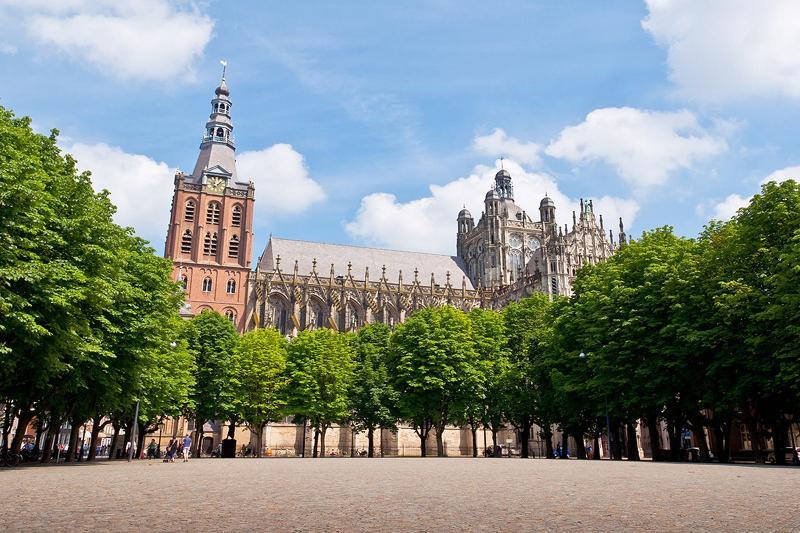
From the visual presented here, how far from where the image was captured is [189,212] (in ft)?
291

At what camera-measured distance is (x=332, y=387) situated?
55.2 m

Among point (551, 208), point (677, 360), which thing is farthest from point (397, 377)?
point (551, 208)

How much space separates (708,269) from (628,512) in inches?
1017

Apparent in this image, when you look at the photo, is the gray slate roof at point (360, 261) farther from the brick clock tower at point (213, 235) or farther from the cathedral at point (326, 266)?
the brick clock tower at point (213, 235)

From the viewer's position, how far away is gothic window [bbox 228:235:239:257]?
88.6 meters

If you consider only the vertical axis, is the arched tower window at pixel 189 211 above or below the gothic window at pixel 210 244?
above

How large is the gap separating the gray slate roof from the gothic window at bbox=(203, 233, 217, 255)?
8.54 meters

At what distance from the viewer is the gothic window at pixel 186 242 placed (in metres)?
87.2

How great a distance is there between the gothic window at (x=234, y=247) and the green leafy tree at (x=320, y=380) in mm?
32977

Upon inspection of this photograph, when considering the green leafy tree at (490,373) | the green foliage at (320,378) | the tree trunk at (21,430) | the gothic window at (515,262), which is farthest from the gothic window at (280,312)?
the tree trunk at (21,430)

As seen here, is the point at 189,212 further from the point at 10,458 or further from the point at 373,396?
the point at 10,458

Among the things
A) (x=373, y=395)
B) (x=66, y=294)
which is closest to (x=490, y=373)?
(x=373, y=395)

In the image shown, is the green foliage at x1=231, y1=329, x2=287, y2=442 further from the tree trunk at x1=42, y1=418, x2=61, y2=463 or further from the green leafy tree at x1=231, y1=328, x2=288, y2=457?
the tree trunk at x1=42, y1=418, x2=61, y2=463

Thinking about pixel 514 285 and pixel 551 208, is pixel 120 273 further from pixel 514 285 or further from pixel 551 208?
pixel 551 208
